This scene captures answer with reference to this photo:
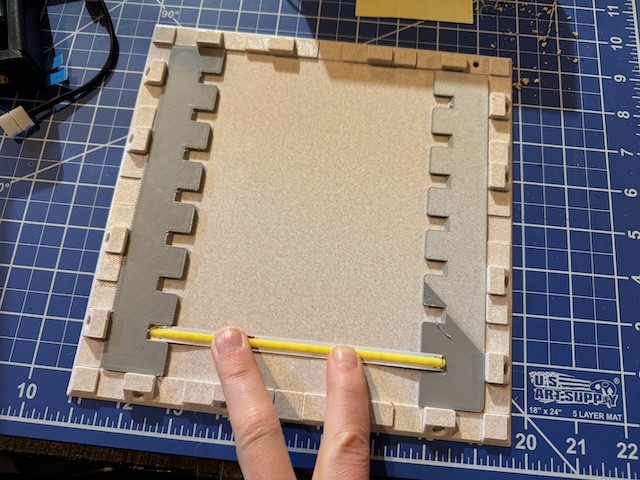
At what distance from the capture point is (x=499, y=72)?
3.86 ft

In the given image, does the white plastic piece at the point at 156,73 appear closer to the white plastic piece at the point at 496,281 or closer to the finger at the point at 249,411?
the finger at the point at 249,411

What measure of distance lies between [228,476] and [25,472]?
59 centimetres

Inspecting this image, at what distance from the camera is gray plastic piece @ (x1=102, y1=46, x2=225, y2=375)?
984 mm

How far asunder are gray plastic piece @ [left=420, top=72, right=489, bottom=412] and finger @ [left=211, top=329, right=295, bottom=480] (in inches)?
11.5

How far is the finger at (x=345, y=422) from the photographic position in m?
0.85

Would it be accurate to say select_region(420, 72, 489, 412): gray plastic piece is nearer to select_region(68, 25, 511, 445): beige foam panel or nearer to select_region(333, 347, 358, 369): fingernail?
select_region(68, 25, 511, 445): beige foam panel

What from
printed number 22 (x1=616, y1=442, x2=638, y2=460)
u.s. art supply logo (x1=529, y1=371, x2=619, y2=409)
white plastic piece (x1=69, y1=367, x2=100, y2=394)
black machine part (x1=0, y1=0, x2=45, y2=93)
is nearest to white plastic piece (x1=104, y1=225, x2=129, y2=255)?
white plastic piece (x1=69, y1=367, x2=100, y2=394)

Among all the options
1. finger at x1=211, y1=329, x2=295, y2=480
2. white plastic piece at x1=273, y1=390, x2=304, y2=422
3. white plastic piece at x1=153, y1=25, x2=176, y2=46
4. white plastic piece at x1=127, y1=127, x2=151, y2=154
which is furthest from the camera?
white plastic piece at x1=153, y1=25, x2=176, y2=46

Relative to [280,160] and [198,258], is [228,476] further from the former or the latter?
[280,160]

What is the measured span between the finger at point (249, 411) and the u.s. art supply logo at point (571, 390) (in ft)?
1.71

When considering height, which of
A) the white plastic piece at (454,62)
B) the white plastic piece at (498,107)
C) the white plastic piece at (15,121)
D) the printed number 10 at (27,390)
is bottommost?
the printed number 10 at (27,390)

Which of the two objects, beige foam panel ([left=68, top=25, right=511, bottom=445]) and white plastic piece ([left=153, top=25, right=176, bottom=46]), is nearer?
beige foam panel ([left=68, top=25, right=511, bottom=445])

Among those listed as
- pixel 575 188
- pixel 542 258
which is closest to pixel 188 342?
pixel 542 258

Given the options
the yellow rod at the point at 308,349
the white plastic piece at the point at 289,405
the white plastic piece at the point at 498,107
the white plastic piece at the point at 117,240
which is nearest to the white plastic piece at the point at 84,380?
the yellow rod at the point at 308,349
